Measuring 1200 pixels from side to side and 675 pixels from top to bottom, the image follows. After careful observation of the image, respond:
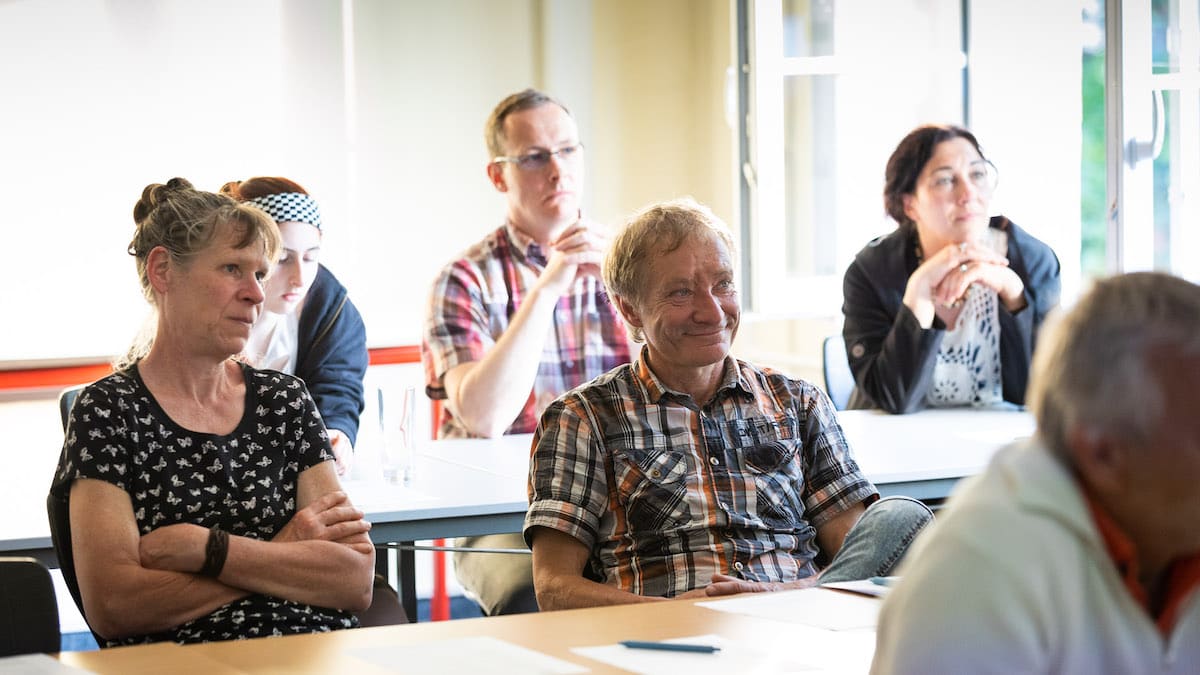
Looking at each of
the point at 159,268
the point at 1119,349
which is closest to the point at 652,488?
the point at 159,268

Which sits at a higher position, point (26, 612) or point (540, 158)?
point (540, 158)

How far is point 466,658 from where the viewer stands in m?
1.50

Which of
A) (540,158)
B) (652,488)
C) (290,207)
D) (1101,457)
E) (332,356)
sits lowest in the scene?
(652,488)

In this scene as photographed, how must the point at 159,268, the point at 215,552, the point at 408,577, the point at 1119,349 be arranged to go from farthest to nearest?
1. the point at 408,577
2. the point at 159,268
3. the point at 215,552
4. the point at 1119,349

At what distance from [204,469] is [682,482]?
2.46 ft

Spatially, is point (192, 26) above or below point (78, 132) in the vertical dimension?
above

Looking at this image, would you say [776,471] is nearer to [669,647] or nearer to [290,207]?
[669,647]

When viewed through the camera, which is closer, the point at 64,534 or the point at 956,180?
the point at 64,534

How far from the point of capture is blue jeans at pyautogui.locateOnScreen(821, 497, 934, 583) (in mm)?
1929

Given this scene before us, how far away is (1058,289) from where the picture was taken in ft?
12.4

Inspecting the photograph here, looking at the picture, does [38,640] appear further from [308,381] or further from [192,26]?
[192,26]

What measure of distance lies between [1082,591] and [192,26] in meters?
4.05

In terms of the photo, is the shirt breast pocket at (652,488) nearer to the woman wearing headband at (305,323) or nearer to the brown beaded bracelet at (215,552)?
the brown beaded bracelet at (215,552)

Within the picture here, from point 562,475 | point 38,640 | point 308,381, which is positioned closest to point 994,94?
point 308,381
